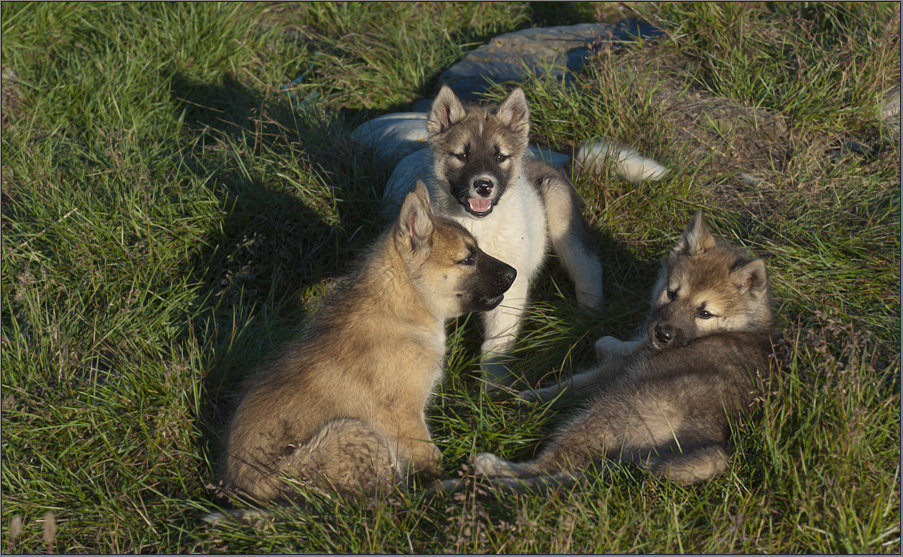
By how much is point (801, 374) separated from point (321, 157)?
3.87 metres

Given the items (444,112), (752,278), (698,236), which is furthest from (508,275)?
(444,112)

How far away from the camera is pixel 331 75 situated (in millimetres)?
6684

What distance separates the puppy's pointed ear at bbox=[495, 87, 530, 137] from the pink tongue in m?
0.68

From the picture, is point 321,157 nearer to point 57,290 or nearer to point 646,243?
point 57,290

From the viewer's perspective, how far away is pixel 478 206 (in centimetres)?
426

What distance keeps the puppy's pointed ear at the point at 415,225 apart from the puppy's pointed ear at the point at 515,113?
116cm

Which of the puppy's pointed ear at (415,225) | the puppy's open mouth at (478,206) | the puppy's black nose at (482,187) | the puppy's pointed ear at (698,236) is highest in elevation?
the puppy's pointed ear at (415,225)

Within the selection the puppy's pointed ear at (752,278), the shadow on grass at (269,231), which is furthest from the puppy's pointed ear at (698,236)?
the shadow on grass at (269,231)

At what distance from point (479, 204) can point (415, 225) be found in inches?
30.7

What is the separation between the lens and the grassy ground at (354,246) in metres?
2.75

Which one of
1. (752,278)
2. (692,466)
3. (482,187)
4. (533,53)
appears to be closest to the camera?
(692,466)

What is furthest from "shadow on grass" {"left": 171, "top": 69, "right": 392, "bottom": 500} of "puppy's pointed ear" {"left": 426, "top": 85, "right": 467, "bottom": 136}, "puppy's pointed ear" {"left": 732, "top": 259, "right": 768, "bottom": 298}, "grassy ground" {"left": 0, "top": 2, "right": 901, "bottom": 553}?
"puppy's pointed ear" {"left": 732, "top": 259, "right": 768, "bottom": 298}

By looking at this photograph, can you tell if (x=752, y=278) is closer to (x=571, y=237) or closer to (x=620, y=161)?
(x=571, y=237)

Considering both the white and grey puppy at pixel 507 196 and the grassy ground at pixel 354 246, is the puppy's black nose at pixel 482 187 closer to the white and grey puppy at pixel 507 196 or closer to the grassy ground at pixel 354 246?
the white and grey puppy at pixel 507 196
